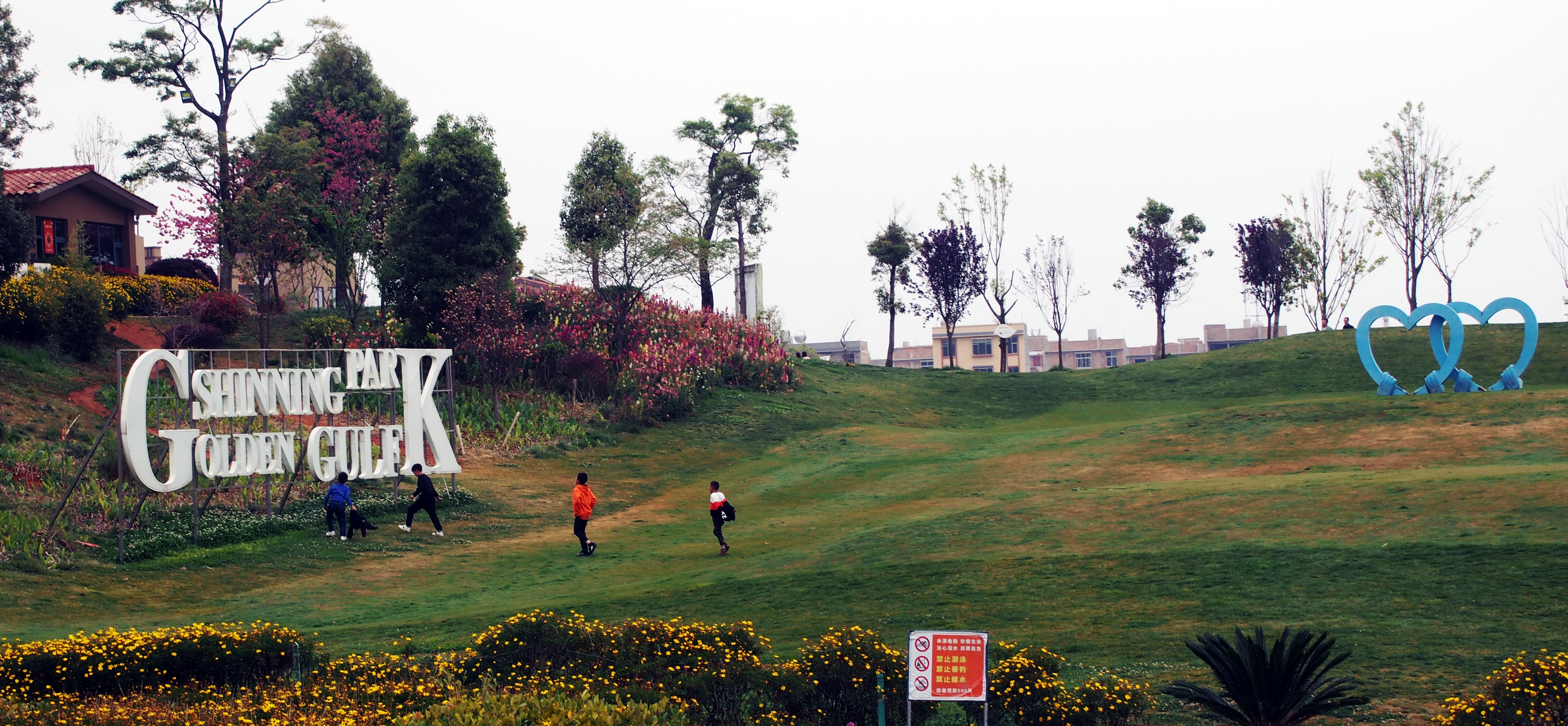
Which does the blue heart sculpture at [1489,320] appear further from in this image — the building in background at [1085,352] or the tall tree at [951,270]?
the building in background at [1085,352]

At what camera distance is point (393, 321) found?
38531mm

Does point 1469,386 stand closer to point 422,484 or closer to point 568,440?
point 568,440

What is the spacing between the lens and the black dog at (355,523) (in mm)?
21641

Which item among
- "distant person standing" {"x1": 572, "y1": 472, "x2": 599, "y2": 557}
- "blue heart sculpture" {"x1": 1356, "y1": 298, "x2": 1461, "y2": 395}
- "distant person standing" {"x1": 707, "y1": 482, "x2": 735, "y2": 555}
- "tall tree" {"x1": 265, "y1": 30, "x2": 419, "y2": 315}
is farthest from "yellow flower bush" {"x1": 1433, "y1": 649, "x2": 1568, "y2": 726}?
"tall tree" {"x1": 265, "y1": 30, "x2": 419, "y2": 315}

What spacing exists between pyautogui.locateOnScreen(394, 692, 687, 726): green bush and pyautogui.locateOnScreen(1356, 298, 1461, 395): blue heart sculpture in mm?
29971

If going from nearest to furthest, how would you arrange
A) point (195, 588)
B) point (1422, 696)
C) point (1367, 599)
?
point (1422, 696) → point (1367, 599) → point (195, 588)

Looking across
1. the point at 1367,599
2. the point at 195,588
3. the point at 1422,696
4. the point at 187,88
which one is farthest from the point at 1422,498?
the point at 187,88

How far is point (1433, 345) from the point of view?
3381 centimetres

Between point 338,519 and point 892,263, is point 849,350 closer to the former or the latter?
point 892,263

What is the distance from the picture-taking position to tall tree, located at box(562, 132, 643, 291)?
39500 mm

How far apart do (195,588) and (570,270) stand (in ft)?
83.4

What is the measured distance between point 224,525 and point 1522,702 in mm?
20441

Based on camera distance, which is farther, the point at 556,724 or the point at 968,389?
the point at 968,389

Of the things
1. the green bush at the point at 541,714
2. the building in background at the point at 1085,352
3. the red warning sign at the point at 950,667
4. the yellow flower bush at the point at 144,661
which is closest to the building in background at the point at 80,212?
the yellow flower bush at the point at 144,661
